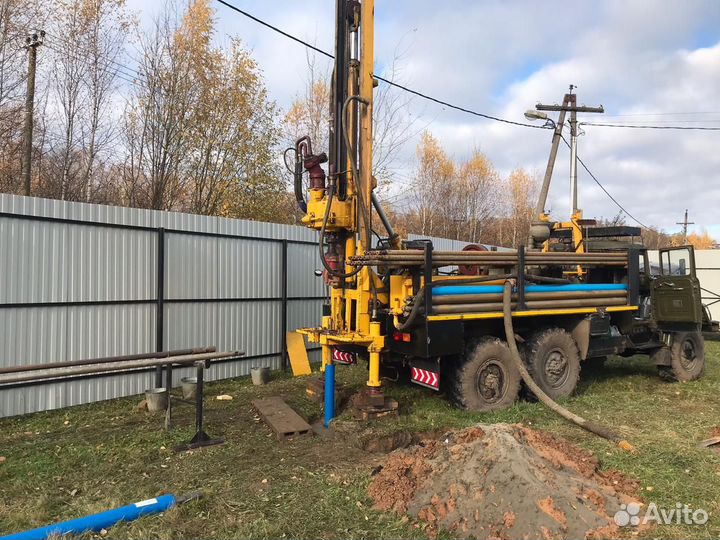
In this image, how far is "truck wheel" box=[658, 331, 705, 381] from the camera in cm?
896

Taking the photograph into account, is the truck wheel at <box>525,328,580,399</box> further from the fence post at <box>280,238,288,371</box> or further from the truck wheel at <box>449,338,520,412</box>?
the fence post at <box>280,238,288,371</box>

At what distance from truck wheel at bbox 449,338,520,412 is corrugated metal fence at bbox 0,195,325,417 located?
4312 mm

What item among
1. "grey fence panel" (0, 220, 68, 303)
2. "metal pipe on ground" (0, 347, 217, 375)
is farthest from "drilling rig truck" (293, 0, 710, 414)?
"grey fence panel" (0, 220, 68, 303)

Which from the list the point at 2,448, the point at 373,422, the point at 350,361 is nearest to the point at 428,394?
the point at 350,361

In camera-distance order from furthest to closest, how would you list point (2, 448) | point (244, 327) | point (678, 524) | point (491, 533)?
1. point (244, 327)
2. point (2, 448)
3. point (678, 524)
4. point (491, 533)

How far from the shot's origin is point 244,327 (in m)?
9.34

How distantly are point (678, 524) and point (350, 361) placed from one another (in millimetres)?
4092

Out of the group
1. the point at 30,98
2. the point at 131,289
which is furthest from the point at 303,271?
the point at 30,98

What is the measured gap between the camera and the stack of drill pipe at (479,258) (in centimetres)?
566

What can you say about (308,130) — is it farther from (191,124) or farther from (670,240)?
(670,240)

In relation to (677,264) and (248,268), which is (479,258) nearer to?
(248,268)

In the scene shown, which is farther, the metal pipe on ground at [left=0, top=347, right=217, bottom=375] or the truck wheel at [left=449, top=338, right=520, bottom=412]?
the truck wheel at [left=449, top=338, right=520, bottom=412]

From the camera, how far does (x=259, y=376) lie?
860 cm

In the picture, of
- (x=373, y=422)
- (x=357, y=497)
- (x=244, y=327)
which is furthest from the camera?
(x=244, y=327)
